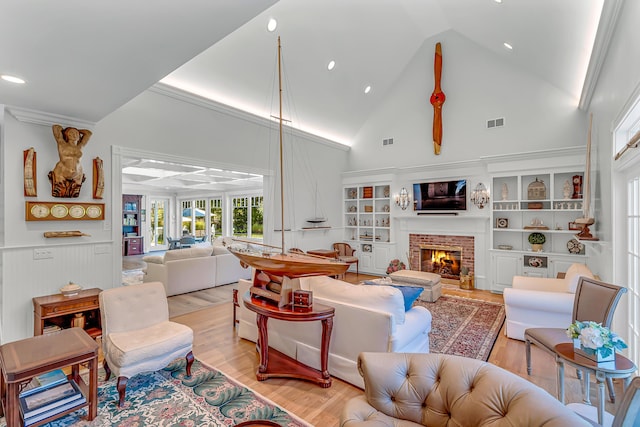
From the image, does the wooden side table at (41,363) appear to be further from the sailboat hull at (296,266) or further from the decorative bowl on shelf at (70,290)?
the sailboat hull at (296,266)

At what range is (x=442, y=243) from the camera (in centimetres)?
678

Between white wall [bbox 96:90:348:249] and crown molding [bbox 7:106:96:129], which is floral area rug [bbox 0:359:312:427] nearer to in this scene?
crown molding [bbox 7:106:96:129]

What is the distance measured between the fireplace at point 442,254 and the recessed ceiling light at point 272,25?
508cm

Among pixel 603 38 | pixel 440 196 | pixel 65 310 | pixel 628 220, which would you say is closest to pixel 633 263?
pixel 628 220

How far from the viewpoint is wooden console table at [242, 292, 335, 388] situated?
258 centimetres

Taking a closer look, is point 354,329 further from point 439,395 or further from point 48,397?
point 48,397

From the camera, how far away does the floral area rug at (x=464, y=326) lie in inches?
135

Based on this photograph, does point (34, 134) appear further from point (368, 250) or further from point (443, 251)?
point (443, 251)

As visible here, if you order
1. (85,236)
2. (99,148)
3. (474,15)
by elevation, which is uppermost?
(474,15)

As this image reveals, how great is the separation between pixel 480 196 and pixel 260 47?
4.98m

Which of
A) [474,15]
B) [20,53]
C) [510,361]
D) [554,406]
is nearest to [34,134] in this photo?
[20,53]

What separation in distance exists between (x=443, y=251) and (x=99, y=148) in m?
6.52

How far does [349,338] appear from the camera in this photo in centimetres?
273

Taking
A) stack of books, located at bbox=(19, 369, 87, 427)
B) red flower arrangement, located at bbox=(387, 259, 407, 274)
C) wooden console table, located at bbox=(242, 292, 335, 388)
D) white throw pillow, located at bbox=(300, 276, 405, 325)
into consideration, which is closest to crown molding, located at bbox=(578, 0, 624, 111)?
white throw pillow, located at bbox=(300, 276, 405, 325)
